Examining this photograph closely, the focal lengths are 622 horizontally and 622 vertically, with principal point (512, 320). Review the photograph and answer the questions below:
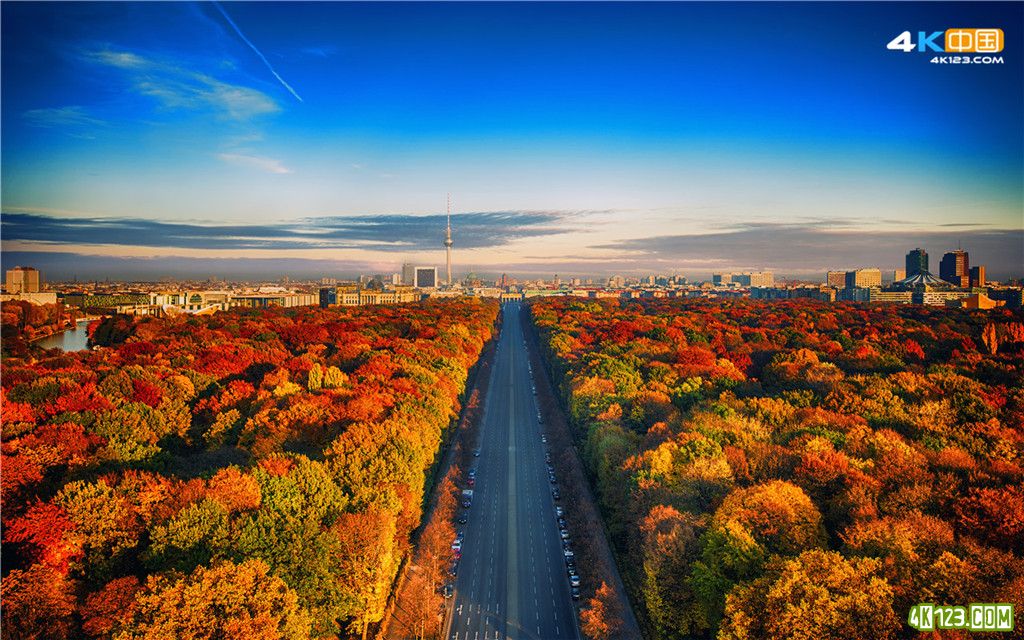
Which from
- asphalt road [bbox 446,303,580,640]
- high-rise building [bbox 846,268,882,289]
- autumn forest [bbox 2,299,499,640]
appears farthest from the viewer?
high-rise building [bbox 846,268,882,289]

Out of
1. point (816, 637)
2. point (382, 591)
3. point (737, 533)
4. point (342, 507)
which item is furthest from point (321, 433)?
point (816, 637)

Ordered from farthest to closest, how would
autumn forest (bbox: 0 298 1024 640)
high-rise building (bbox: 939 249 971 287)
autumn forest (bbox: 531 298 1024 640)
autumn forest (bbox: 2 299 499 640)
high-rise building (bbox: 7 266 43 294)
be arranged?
high-rise building (bbox: 939 249 971 287) → high-rise building (bbox: 7 266 43 294) → autumn forest (bbox: 2 299 499 640) → autumn forest (bbox: 0 298 1024 640) → autumn forest (bbox: 531 298 1024 640)

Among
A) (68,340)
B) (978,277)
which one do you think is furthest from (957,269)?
(68,340)

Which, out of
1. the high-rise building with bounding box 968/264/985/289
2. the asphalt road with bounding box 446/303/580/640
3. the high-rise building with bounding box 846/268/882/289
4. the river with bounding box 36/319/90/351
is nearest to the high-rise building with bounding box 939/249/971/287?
the high-rise building with bounding box 968/264/985/289

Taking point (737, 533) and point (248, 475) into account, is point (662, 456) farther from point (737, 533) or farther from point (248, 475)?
point (248, 475)

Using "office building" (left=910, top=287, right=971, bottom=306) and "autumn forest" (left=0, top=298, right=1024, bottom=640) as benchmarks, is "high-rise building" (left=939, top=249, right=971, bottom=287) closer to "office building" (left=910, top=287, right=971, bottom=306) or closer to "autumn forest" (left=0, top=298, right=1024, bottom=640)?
"office building" (left=910, top=287, right=971, bottom=306)

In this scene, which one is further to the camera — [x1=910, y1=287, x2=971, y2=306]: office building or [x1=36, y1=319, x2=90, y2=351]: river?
[x1=910, y1=287, x2=971, y2=306]: office building

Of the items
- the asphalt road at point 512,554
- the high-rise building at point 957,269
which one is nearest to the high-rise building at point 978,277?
the high-rise building at point 957,269

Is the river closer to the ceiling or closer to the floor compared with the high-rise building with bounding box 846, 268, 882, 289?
closer to the floor
